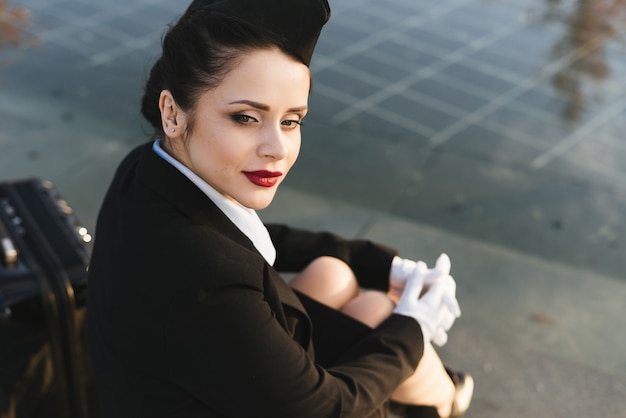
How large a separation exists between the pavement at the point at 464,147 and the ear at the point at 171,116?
159 cm

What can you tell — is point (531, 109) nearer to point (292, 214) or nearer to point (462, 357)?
point (292, 214)

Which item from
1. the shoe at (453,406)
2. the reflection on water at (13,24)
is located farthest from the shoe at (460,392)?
the reflection on water at (13,24)

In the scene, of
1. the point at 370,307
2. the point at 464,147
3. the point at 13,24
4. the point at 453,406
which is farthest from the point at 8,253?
the point at 13,24

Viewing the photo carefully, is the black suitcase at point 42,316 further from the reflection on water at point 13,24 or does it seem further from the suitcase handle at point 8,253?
the reflection on water at point 13,24

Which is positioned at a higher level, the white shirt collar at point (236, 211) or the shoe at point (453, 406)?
the white shirt collar at point (236, 211)

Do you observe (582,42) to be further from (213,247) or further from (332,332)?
(213,247)

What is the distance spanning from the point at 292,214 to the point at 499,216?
2.95ft

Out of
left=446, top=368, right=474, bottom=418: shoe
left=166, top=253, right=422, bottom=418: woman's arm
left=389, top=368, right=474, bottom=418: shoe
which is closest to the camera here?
left=166, top=253, right=422, bottom=418: woman's arm

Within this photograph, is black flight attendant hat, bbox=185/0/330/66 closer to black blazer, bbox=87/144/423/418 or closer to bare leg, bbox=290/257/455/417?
black blazer, bbox=87/144/423/418

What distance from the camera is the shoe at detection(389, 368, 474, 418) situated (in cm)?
214

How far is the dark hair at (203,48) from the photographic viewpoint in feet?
5.01

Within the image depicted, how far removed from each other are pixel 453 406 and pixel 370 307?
377 millimetres

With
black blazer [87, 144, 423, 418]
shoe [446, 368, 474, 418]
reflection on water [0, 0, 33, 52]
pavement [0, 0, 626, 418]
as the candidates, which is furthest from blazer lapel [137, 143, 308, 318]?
reflection on water [0, 0, 33, 52]

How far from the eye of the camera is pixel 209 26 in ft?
5.06
